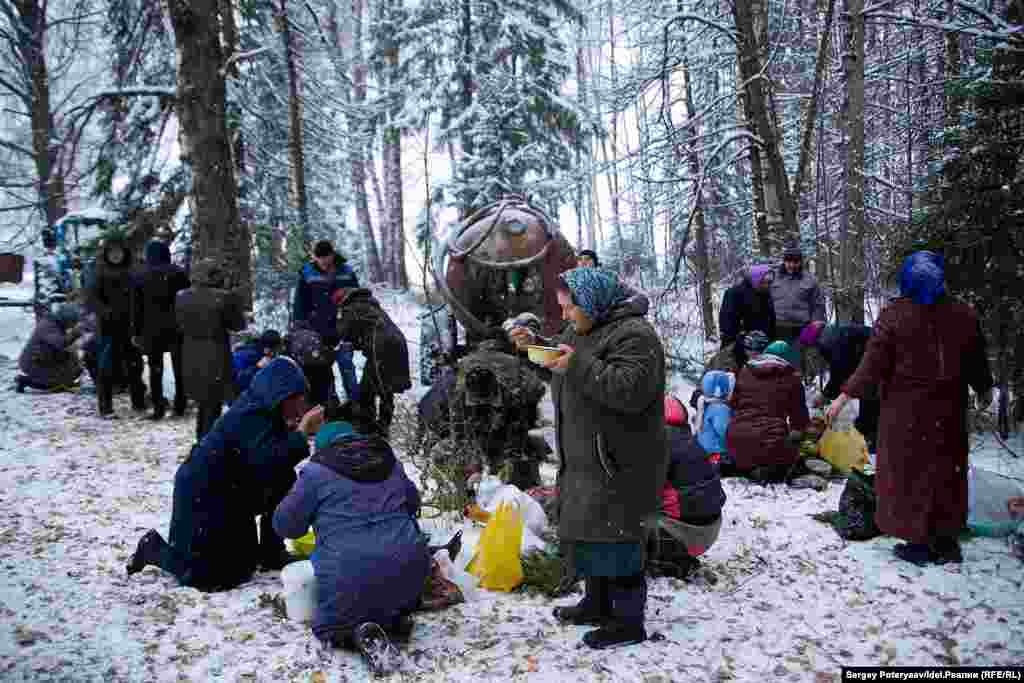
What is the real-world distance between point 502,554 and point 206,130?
670 cm

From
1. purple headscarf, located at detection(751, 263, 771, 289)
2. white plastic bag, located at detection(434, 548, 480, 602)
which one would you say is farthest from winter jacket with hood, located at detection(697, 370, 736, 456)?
white plastic bag, located at detection(434, 548, 480, 602)

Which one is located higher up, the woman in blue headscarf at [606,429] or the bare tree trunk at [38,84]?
the bare tree trunk at [38,84]

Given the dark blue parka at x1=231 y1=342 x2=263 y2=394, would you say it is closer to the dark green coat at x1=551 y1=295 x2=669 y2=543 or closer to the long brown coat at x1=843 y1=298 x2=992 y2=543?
the dark green coat at x1=551 y1=295 x2=669 y2=543

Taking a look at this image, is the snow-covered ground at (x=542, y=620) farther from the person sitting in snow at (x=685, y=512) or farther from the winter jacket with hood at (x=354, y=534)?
the winter jacket with hood at (x=354, y=534)

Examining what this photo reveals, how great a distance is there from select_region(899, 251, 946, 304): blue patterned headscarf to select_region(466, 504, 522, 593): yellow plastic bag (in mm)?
2630

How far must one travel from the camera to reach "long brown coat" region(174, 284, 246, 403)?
637 centimetres

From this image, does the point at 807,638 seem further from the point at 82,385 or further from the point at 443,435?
the point at 82,385

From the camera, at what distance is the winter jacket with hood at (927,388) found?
408 centimetres

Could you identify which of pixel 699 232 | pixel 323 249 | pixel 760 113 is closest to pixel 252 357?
pixel 323 249

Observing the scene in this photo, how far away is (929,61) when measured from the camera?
10.2 metres

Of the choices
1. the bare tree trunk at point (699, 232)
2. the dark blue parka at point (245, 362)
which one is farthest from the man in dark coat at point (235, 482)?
the bare tree trunk at point (699, 232)

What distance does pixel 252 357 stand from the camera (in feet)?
22.6

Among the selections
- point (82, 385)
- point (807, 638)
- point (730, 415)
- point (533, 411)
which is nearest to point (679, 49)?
point (730, 415)

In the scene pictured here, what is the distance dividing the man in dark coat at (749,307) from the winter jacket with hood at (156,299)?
566 centimetres
